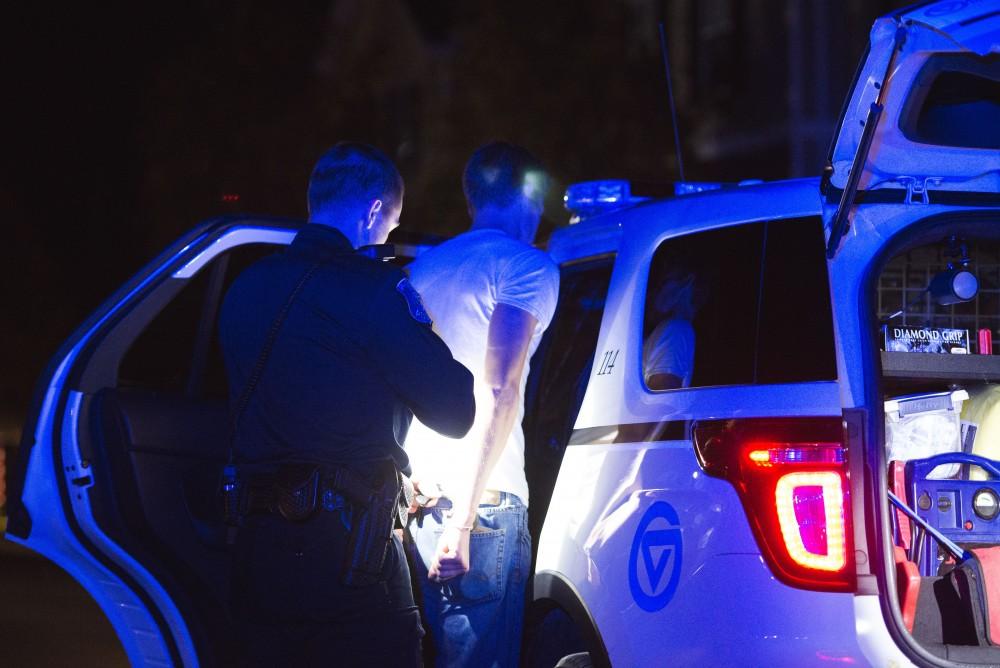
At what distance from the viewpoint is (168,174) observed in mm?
19766

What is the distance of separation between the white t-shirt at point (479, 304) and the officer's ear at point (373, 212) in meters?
0.53

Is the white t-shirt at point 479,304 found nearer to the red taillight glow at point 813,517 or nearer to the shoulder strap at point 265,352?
the shoulder strap at point 265,352

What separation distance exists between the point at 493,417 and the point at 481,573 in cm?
44

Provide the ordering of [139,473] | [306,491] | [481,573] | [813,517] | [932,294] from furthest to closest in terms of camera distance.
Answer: [139,473] < [932,294] < [481,573] < [813,517] < [306,491]

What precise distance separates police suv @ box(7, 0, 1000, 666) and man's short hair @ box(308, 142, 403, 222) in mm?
912

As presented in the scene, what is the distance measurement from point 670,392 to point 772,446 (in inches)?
16.6

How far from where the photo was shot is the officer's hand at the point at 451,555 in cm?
357

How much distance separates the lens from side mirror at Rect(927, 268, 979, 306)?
12.1 ft

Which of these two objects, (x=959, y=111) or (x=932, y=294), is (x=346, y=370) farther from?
(x=959, y=111)

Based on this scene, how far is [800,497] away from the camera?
3098mm


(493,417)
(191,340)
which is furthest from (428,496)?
(191,340)

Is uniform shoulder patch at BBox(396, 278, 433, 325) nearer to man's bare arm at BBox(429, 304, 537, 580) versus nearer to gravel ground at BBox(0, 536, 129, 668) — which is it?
man's bare arm at BBox(429, 304, 537, 580)

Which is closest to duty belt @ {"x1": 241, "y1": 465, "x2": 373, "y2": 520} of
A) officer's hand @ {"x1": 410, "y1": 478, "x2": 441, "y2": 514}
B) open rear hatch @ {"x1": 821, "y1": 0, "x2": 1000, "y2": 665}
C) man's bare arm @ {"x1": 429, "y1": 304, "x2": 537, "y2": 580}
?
man's bare arm @ {"x1": 429, "y1": 304, "x2": 537, "y2": 580}

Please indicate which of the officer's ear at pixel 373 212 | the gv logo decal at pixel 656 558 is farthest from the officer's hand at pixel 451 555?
the officer's ear at pixel 373 212
